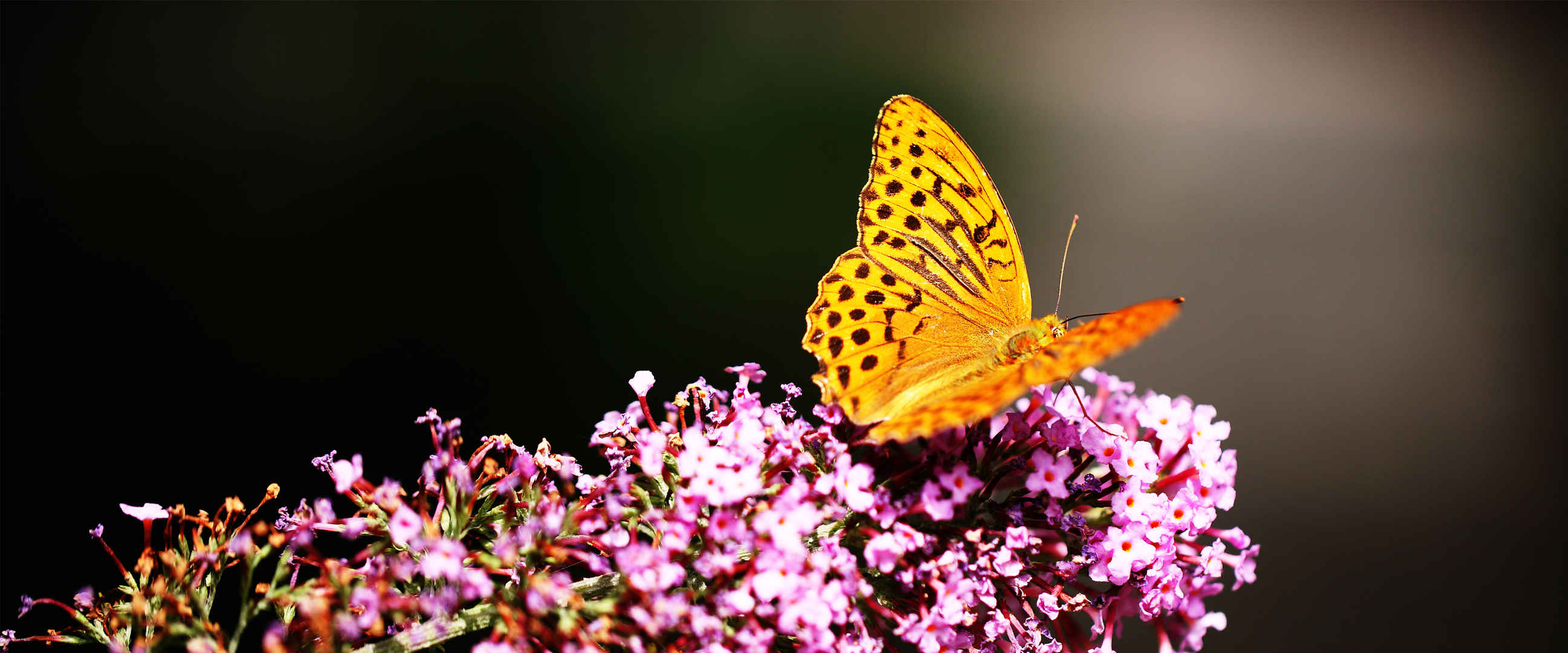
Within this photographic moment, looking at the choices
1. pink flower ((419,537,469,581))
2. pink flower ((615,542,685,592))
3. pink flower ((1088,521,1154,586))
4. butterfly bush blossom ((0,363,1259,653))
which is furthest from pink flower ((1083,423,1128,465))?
pink flower ((419,537,469,581))

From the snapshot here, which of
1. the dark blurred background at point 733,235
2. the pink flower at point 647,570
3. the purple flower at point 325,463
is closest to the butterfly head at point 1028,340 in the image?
the pink flower at point 647,570

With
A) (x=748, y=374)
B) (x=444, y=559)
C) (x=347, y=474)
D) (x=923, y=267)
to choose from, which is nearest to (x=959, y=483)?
(x=748, y=374)

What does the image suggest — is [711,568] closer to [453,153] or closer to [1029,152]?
[453,153]

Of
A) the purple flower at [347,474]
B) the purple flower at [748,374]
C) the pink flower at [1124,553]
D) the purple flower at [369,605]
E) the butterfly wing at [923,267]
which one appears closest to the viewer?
the purple flower at [369,605]

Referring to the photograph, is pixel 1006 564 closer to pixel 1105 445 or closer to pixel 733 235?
pixel 1105 445

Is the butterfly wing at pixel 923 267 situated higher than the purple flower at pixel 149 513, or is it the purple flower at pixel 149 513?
the butterfly wing at pixel 923 267

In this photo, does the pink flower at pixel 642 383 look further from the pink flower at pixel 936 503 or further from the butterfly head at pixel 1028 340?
the butterfly head at pixel 1028 340

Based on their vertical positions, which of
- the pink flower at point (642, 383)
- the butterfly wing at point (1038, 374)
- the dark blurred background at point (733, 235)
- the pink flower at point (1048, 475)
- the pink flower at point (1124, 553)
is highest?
the dark blurred background at point (733, 235)
